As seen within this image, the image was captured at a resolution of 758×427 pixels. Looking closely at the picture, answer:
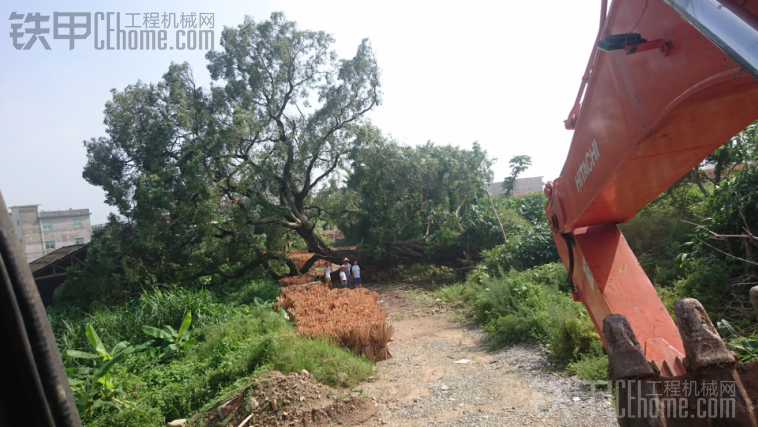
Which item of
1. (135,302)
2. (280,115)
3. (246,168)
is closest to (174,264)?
A: (135,302)

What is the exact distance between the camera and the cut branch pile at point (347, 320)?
20.8 ft

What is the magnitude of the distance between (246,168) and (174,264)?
3.51 meters

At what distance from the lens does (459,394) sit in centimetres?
471

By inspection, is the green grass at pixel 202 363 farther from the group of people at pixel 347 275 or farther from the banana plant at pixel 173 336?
the group of people at pixel 347 275

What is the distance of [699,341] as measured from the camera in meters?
1.59

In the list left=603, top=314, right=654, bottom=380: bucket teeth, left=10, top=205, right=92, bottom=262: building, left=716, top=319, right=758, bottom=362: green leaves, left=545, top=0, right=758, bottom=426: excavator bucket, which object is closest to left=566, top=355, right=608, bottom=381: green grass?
left=716, top=319, right=758, bottom=362: green leaves

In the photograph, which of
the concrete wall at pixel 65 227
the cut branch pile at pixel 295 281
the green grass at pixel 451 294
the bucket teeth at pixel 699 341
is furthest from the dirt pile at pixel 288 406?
the concrete wall at pixel 65 227

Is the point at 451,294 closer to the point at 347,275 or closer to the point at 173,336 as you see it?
the point at 347,275

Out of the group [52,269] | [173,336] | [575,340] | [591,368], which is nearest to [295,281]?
[173,336]

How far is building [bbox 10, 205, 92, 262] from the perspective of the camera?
28.6m

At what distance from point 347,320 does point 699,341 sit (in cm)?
553

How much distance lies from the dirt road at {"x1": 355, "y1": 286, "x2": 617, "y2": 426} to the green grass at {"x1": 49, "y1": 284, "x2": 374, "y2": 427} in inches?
27.2

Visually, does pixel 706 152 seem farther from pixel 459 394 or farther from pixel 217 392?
pixel 217 392

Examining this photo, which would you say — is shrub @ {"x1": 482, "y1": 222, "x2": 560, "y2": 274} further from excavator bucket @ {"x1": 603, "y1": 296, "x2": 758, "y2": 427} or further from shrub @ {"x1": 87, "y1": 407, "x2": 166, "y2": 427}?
excavator bucket @ {"x1": 603, "y1": 296, "x2": 758, "y2": 427}
